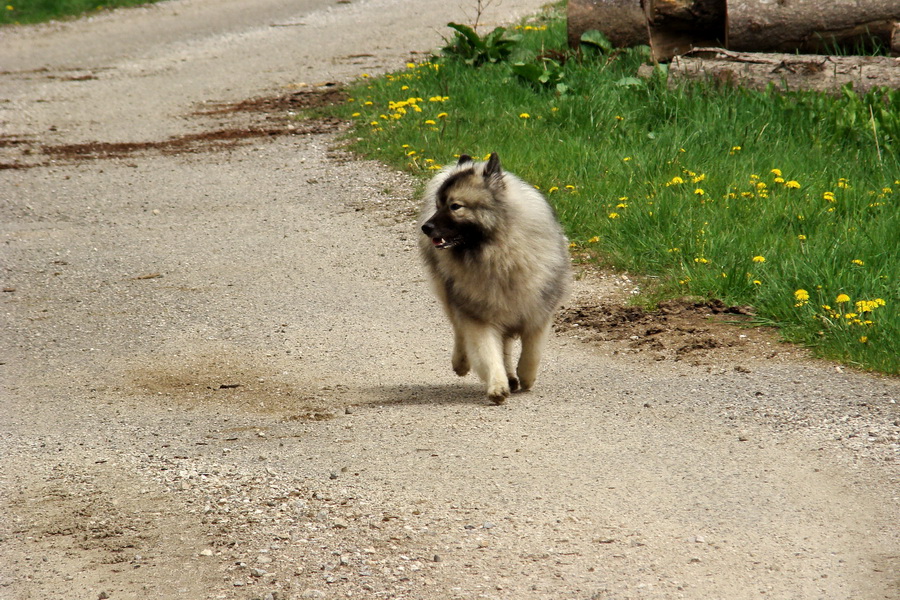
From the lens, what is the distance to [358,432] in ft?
17.1

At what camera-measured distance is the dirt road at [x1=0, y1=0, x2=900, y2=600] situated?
12.5ft

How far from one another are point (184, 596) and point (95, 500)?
Answer: 3.25 feet

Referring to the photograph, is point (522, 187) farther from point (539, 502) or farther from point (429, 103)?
point (429, 103)

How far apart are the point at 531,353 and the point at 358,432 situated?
1.15 meters

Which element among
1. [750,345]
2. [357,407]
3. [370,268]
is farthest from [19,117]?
[750,345]

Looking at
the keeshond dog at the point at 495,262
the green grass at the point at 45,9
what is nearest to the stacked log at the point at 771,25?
the keeshond dog at the point at 495,262

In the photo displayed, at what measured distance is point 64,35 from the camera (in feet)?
58.7

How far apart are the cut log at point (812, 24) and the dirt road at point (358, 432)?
2807mm

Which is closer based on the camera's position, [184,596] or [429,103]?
[184,596]

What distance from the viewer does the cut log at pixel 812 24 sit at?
9.79 m

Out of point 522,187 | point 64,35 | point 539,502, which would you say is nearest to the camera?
point 539,502

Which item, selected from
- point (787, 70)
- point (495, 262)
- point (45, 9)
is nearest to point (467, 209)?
point (495, 262)

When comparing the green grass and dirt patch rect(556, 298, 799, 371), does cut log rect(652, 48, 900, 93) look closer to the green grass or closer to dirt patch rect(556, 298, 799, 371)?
dirt patch rect(556, 298, 799, 371)

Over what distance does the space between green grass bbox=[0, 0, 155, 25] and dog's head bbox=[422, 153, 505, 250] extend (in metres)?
15.4
